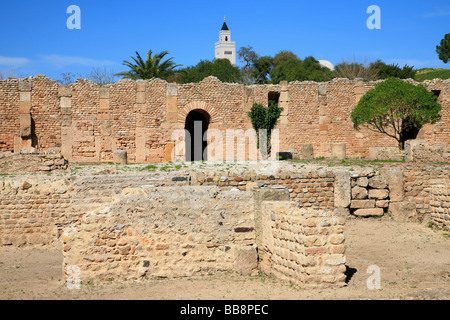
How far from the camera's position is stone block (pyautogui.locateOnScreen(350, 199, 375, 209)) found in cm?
1180

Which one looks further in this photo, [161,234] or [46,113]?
[46,113]

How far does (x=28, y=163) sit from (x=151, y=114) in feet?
28.2

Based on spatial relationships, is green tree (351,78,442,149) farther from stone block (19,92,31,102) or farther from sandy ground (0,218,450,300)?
stone block (19,92,31,102)

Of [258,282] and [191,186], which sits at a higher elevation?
[191,186]

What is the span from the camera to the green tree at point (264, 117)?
75.7 ft

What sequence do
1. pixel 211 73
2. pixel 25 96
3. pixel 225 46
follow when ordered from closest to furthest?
pixel 25 96
pixel 211 73
pixel 225 46

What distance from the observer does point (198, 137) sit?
79.7ft

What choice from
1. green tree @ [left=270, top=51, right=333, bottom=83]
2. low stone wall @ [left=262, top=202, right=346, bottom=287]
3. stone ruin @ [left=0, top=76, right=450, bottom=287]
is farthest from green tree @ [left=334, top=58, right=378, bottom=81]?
low stone wall @ [left=262, top=202, right=346, bottom=287]

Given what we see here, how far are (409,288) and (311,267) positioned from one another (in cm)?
132

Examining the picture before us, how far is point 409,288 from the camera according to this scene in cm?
662

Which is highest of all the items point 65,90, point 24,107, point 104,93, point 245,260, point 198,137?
point 65,90

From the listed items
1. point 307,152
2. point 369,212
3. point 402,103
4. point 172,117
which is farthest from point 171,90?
point 369,212

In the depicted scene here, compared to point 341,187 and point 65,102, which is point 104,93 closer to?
A: point 65,102
